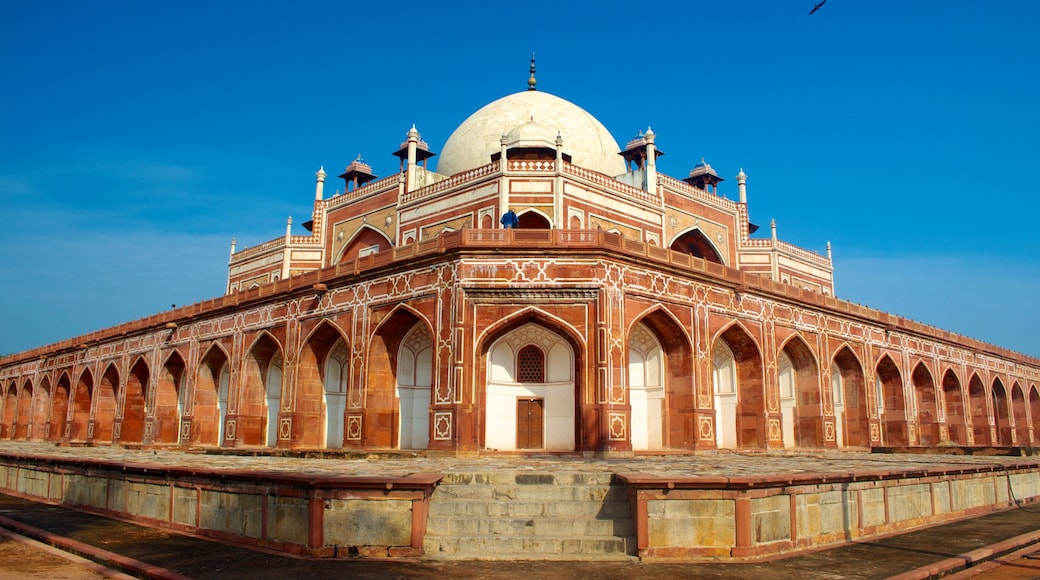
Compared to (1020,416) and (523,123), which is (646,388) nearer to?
(523,123)

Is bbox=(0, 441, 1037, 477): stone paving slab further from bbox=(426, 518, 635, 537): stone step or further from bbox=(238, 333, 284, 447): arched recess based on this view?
bbox=(238, 333, 284, 447): arched recess

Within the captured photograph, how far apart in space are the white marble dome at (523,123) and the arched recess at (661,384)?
36.4ft

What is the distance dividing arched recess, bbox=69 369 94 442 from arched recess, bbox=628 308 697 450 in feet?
87.5

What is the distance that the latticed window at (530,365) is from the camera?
2127 cm

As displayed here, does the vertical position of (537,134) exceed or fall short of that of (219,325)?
it exceeds it

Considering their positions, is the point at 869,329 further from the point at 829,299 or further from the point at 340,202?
the point at 340,202

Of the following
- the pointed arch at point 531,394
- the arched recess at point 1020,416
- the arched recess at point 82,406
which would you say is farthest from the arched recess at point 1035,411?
the arched recess at point 82,406

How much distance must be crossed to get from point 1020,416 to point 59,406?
47.3 meters

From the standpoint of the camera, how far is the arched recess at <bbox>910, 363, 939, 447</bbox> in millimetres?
31656

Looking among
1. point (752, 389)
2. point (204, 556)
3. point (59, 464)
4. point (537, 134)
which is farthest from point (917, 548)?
point (537, 134)

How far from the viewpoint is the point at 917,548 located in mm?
9023

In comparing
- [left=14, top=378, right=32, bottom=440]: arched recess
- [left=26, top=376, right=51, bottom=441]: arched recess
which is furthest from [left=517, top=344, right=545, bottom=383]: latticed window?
[left=14, top=378, right=32, bottom=440]: arched recess

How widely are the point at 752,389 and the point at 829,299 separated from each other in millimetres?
5346

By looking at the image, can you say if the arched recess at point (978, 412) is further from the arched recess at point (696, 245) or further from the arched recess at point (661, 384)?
the arched recess at point (661, 384)
